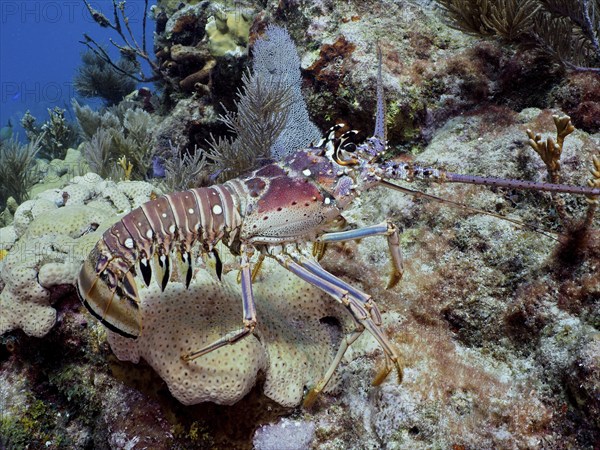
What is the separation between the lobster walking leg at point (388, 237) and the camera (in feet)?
9.37

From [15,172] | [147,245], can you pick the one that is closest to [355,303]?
[147,245]

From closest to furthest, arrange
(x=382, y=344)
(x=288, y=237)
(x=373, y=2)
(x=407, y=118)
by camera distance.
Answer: (x=382, y=344) → (x=288, y=237) → (x=407, y=118) → (x=373, y=2)

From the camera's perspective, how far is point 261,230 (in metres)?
2.94

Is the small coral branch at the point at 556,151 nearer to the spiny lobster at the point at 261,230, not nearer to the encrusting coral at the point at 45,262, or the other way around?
the spiny lobster at the point at 261,230

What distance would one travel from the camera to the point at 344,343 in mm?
2727

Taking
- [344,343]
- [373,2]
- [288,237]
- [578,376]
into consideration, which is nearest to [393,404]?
[344,343]

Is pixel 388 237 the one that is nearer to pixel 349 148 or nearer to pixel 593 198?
pixel 349 148

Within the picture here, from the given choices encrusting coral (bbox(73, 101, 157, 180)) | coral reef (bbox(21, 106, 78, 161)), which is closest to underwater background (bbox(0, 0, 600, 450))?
encrusting coral (bbox(73, 101, 157, 180))

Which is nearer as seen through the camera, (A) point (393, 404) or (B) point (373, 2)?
(A) point (393, 404)

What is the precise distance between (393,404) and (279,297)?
1173mm

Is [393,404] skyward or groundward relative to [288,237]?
groundward

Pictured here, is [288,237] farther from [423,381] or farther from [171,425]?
[171,425]

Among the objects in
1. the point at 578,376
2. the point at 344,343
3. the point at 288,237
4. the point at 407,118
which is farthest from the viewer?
the point at 407,118

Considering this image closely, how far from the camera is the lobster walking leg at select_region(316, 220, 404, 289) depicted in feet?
9.37
